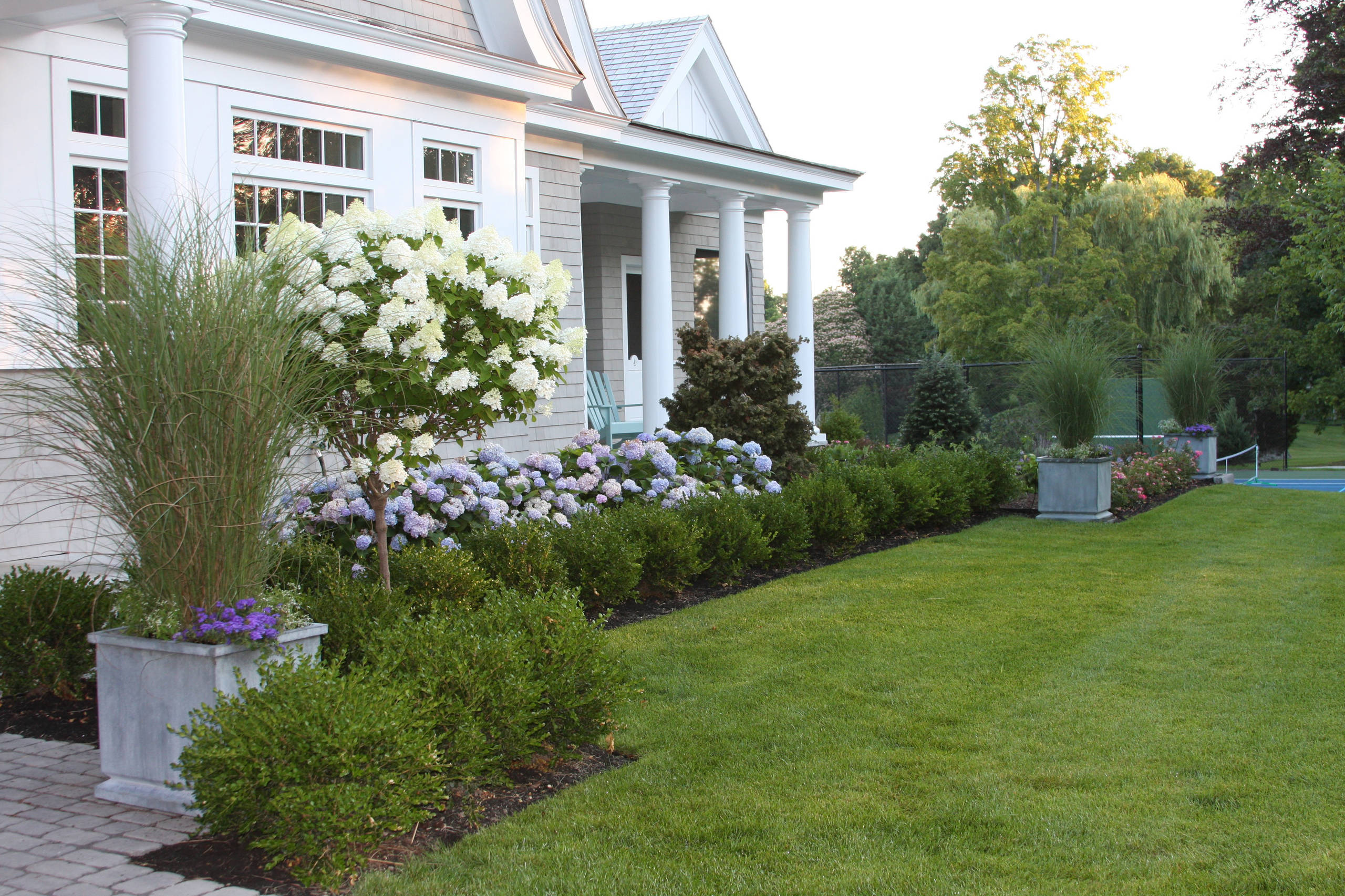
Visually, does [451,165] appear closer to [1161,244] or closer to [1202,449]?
[1202,449]

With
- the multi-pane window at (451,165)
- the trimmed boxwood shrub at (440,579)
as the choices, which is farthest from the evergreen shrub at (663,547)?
the multi-pane window at (451,165)

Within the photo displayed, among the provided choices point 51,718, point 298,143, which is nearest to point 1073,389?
A: point 298,143

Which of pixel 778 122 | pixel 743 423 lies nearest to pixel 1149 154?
pixel 778 122

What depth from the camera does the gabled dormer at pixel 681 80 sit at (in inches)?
532

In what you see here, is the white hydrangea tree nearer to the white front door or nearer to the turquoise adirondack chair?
the turquoise adirondack chair

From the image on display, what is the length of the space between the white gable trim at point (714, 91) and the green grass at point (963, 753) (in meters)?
8.18

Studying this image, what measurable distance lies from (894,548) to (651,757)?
5.50 meters

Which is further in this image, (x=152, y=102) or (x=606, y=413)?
(x=606, y=413)

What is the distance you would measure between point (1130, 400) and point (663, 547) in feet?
41.4

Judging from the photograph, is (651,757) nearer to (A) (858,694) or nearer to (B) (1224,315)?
(A) (858,694)

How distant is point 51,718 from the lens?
473 centimetres

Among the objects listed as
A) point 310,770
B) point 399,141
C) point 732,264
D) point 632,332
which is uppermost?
point 399,141

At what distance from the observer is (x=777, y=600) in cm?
717

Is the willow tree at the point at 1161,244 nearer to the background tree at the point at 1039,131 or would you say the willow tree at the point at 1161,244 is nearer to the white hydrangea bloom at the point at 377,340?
the background tree at the point at 1039,131
